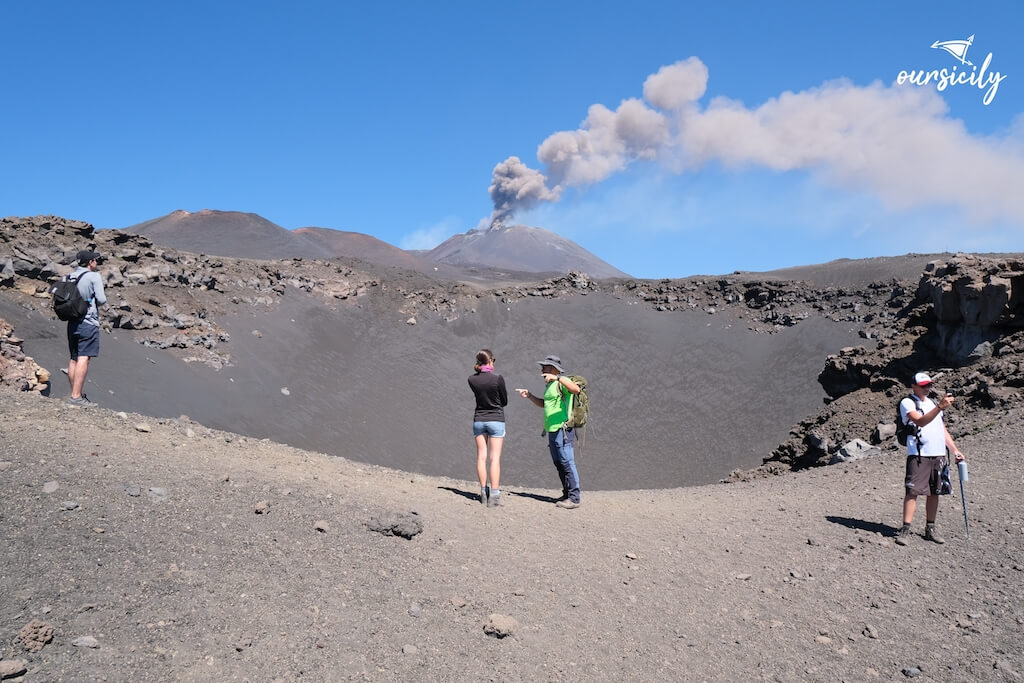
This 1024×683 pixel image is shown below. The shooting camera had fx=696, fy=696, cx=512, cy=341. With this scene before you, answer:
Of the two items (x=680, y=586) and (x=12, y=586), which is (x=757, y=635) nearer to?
(x=680, y=586)

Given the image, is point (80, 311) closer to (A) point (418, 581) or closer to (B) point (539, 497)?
(A) point (418, 581)

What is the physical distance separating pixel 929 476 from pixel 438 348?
2307 cm

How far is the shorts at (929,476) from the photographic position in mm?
6023

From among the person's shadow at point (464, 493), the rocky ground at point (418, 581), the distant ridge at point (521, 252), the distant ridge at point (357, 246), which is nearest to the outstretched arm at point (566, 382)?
the rocky ground at point (418, 581)

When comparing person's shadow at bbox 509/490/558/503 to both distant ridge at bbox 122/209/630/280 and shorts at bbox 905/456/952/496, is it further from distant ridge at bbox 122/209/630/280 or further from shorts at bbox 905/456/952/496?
distant ridge at bbox 122/209/630/280

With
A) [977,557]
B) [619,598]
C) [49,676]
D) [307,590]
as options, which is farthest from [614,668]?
[977,557]

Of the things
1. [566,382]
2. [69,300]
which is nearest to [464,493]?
[566,382]

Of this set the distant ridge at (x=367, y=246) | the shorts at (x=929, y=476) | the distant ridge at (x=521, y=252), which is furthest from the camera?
the distant ridge at (x=521, y=252)

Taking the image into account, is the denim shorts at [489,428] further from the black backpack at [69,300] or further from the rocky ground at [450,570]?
the black backpack at [69,300]

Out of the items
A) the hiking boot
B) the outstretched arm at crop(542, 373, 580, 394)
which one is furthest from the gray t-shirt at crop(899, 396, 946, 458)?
the hiking boot

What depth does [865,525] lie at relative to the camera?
6.62m

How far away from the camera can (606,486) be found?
19.5 metres

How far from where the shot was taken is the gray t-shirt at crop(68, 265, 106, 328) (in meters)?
7.20

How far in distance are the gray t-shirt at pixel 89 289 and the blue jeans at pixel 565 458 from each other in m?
4.83
